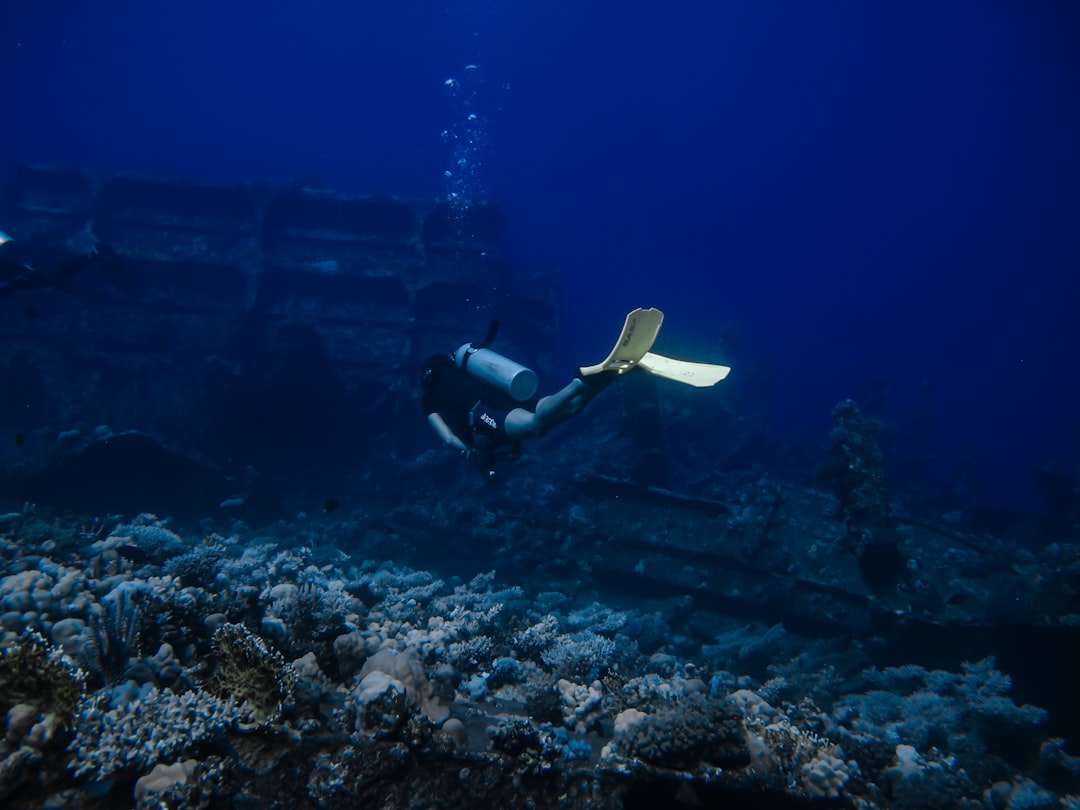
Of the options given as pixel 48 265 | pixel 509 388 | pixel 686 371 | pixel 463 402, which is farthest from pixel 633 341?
pixel 48 265

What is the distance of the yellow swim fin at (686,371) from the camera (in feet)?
15.7

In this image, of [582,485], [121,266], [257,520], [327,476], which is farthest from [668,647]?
[121,266]

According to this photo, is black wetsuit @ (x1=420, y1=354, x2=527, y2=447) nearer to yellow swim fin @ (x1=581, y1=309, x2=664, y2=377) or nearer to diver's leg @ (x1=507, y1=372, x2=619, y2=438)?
diver's leg @ (x1=507, y1=372, x2=619, y2=438)

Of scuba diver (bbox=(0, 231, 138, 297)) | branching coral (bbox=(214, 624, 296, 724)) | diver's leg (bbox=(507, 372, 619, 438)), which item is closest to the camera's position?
branching coral (bbox=(214, 624, 296, 724))

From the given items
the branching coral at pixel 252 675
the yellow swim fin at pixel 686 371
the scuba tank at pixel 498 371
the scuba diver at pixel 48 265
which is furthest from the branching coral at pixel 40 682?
the scuba diver at pixel 48 265

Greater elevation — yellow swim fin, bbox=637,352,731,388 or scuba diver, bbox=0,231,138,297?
scuba diver, bbox=0,231,138,297

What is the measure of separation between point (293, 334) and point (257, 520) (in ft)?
17.9

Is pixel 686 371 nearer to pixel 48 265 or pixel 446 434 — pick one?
pixel 446 434

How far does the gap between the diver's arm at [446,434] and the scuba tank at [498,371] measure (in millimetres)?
749

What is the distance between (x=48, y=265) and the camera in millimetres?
18406

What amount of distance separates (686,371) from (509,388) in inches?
78.1

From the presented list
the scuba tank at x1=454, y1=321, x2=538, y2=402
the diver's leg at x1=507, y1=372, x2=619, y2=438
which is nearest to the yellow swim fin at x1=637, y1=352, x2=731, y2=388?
the diver's leg at x1=507, y1=372, x2=619, y2=438

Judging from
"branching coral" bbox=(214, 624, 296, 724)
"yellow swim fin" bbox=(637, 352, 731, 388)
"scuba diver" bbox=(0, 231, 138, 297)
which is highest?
"scuba diver" bbox=(0, 231, 138, 297)

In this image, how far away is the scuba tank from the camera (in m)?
6.01
